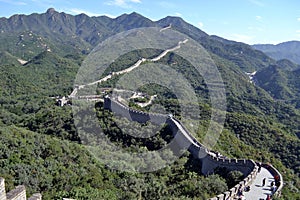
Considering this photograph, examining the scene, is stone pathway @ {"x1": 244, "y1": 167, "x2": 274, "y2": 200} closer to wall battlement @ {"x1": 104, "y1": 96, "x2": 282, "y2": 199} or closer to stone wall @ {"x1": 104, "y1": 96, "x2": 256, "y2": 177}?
wall battlement @ {"x1": 104, "y1": 96, "x2": 282, "y2": 199}

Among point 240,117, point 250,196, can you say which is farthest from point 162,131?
point 240,117

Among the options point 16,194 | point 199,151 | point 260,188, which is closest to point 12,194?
point 16,194

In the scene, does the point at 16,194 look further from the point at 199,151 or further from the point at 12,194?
the point at 199,151

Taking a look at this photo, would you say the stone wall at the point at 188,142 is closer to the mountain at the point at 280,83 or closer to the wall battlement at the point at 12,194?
the wall battlement at the point at 12,194

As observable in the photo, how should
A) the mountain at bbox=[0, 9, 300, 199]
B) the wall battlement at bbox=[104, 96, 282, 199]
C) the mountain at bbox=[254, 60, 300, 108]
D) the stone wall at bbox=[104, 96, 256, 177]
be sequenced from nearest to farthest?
the mountain at bbox=[0, 9, 300, 199], the wall battlement at bbox=[104, 96, 282, 199], the stone wall at bbox=[104, 96, 256, 177], the mountain at bbox=[254, 60, 300, 108]

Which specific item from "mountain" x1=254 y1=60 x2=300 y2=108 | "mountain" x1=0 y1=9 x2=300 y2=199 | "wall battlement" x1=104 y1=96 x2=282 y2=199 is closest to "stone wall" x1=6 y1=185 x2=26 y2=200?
"mountain" x1=0 y1=9 x2=300 y2=199

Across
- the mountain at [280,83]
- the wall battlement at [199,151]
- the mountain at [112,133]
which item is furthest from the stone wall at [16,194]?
the mountain at [280,83]

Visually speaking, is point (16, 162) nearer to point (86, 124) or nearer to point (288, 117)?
point (86, 124)

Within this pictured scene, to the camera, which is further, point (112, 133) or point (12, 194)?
point (112, 133)
